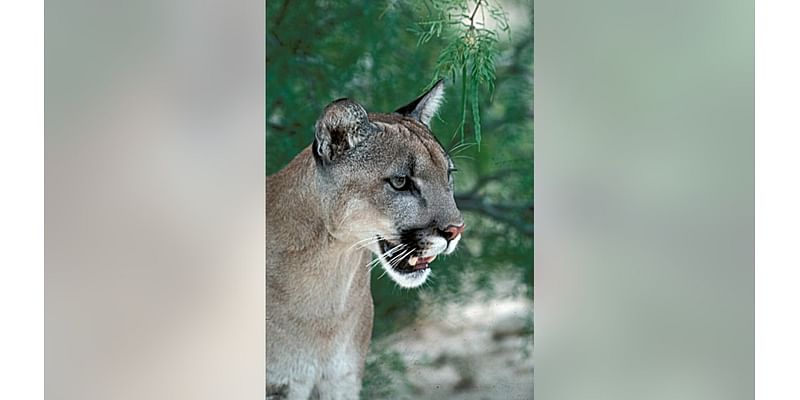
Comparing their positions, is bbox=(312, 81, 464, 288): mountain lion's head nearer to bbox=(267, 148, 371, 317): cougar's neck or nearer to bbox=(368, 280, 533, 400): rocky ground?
bbox=(267, 148, 371, 317): cougar's neck

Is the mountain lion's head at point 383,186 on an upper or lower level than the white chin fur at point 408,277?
upper

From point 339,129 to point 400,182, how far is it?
27cm

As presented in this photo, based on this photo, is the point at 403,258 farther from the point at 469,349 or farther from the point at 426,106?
the point at 426,106

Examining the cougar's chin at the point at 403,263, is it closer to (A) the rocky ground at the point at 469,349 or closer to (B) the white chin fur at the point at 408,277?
(B) the white chin fur at the point at 408,277

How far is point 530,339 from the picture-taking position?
2939 millimetres
